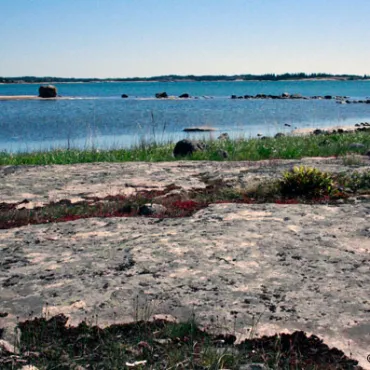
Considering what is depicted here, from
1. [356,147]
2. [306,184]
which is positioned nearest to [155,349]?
[306,184]

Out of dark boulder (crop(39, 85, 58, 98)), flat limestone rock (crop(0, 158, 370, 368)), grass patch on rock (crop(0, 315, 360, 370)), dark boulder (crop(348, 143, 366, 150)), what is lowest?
grass patch on rock (crop(0, 315, 360, 370))

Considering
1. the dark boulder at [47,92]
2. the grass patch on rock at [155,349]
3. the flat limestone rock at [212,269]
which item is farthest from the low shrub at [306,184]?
the dark boulder at [47,92]

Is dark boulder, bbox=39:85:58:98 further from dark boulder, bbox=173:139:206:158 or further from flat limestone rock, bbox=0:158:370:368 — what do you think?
flat limestone rock, bbox=0:158:370:368

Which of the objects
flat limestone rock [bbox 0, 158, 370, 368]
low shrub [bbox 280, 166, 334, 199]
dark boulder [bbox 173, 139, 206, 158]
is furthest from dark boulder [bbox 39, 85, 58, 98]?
flat limestone rock [bbox 0, 158, 370, 368]

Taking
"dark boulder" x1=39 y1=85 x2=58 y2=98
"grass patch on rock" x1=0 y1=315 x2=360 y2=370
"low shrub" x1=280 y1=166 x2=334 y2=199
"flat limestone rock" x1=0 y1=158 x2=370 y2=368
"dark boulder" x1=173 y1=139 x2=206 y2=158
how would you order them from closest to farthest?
"grass patch on rock" x1=0 y1=315 x2=360 y2=370 → "flat limestone rock" x1=0 y1=158 x2=370 y2=368 → "low shrub" x1=280 y1=166 x2=334 y2=199 → "dark boulder" x1=173 y1=139 x2=206 y2=158 → "dark boulder" x1=39 y1=85 x2=58 y2=98

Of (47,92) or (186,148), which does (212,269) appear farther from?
(47,92)

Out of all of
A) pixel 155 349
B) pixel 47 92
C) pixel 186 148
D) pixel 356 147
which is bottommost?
pixel 155 349

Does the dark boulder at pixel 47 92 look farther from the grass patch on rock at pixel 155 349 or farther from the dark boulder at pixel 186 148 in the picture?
the grass patch on rock at pixel 155 349

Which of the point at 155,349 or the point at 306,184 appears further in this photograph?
the point at 306,184

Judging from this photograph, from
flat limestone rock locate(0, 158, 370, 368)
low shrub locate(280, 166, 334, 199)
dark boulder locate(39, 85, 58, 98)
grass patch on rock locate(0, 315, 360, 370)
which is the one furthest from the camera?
dark boulder locate(39, 85, 58, 98)

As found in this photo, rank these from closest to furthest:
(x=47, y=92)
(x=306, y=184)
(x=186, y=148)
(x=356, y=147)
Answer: (x=306, y=184) < (x=356, y=147) < (x=186, y=148) < (x=47, y=92)

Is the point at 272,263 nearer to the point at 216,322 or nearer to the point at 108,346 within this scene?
the point at 216,322

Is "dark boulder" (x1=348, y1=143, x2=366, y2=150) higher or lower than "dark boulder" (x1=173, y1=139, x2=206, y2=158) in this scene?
higher

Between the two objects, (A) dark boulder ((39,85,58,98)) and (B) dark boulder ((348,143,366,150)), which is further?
(A) dark boulder ((39,85,58,98))
